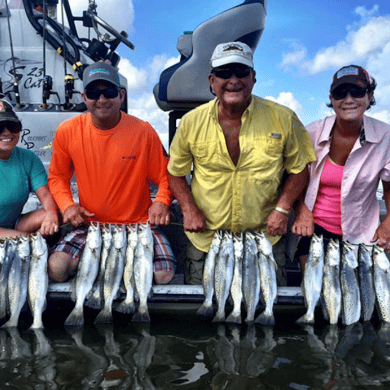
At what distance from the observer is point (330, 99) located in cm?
339

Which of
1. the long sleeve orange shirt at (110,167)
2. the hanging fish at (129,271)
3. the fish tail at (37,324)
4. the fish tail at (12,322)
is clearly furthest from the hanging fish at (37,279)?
the hanging fish at (129,271)

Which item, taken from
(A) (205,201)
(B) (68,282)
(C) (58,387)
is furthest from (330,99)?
(C) (58,387)

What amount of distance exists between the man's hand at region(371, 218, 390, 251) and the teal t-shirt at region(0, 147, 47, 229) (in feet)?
8.69

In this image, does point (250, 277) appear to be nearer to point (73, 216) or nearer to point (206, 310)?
point (206, 310)

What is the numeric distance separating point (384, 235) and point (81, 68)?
14.4ft

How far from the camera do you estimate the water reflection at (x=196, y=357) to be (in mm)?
2557

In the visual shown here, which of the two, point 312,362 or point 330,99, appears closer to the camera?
point 312,362

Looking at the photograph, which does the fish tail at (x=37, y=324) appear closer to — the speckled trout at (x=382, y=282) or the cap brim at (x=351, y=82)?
the speckled trout at (x=382, y=282)

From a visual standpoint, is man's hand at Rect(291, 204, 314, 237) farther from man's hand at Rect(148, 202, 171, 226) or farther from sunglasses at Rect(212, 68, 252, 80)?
sunglasses at Rect(212, 68, 252, 80)

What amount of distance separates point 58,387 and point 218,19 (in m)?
3.34

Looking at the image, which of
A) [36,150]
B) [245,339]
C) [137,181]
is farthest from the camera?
[36,150]

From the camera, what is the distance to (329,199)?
344cm

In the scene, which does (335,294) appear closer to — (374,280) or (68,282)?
(374,280)

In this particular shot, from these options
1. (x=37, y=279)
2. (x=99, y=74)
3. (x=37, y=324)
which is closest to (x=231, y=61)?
(x=99, y=74)
